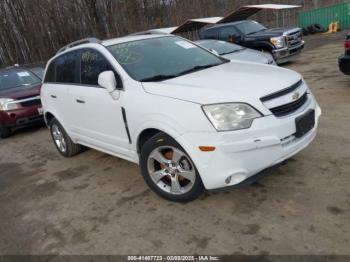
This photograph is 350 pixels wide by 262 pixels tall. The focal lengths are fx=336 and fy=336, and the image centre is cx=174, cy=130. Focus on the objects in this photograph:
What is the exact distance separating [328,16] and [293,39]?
37.2ft

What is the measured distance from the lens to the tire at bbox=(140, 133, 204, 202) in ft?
10.7

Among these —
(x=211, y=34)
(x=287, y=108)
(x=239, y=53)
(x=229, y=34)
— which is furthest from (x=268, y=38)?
(x=287, y=108)

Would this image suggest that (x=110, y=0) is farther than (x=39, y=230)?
Yes

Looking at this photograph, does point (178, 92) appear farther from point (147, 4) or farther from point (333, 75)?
point (147, 4)

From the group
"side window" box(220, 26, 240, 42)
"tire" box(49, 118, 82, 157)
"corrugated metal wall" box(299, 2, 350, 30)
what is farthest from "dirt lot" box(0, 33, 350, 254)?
"corrugated metal wall" box(299, 2, 350, 30)

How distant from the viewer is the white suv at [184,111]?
2928 millimetres

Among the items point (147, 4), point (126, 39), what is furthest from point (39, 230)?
→ point (147, 4)

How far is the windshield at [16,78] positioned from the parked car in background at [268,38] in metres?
7.00

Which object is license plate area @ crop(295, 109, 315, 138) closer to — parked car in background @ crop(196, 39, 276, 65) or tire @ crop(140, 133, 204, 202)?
tire @ crop(140, 133, 204, 202)

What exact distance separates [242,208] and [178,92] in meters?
1.28

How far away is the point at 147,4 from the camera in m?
22.0

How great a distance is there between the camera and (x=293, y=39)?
11219 mm

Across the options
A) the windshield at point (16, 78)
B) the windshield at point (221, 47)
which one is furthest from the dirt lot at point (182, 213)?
the windshield at point (221, 47)

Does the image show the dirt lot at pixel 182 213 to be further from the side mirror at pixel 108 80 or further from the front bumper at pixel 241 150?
the side mirror at pixel 108 80
